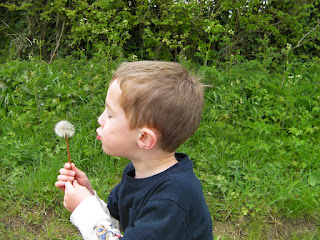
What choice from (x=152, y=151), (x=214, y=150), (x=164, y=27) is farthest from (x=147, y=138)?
(x=164, y=27)

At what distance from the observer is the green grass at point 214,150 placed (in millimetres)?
2561

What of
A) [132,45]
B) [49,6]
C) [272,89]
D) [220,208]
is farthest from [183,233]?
[49,6]

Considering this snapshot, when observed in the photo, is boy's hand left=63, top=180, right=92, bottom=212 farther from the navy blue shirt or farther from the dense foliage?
the dense foliage

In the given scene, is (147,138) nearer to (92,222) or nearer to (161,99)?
(161,99)

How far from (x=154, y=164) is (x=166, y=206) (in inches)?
9.9

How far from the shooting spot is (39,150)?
2.97 metres

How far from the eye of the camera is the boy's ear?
51.3 inches

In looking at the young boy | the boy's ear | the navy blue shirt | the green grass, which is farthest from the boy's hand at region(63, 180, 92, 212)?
the green grass

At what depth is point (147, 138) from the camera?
1324 mm

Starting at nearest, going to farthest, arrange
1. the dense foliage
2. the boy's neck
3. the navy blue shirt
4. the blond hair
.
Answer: the navy blue shirt < the blond hair < the boy's neck < the dense foliage

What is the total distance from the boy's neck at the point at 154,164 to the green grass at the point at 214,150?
128cm

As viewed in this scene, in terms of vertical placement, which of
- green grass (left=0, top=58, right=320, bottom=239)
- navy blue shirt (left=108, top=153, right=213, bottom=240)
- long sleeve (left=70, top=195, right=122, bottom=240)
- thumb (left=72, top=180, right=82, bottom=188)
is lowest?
green grass (left=0, top=58, right=320, bottom=239)

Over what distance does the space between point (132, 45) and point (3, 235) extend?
10.7ft

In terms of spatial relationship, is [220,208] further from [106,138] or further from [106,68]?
[106,68]
